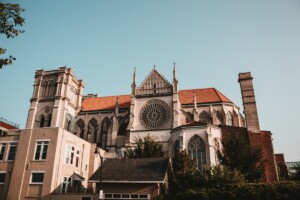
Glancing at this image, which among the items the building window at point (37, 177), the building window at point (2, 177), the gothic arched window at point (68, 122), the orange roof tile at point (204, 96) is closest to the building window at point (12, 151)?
the building window at point (2, 177)

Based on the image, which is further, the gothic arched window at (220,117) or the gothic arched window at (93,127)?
the gothic arched window at (93,127)

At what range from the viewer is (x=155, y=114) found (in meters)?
40.1

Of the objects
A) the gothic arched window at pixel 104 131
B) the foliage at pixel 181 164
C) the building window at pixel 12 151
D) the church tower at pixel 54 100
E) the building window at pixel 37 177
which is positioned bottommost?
the building window at pixel 37 177

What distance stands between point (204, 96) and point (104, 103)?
68.7 ft

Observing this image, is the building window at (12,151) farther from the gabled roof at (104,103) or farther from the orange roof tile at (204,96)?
the orange roof tile at (204,96)

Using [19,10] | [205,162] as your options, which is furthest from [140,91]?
[19,10]

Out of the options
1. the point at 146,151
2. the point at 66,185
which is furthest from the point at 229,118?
the point at 66,185

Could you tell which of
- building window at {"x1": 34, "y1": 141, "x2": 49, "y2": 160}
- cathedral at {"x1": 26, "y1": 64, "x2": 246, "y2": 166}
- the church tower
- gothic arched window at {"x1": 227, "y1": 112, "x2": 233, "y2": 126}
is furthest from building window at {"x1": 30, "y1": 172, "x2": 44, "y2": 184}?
gothic arched window at {"x1": 227, "y1": 112, "x2": 233, "y2": 126}

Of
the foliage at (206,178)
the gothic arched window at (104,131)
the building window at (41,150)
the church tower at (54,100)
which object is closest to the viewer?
the foliage at (206,178)

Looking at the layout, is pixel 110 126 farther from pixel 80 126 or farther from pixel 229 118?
pixel 229 118

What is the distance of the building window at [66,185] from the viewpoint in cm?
2289

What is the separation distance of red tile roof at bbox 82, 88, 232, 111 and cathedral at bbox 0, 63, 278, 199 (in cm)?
18

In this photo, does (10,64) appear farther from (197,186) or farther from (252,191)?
(252,191)

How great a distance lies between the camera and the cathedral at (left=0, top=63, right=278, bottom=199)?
22.8 metres
